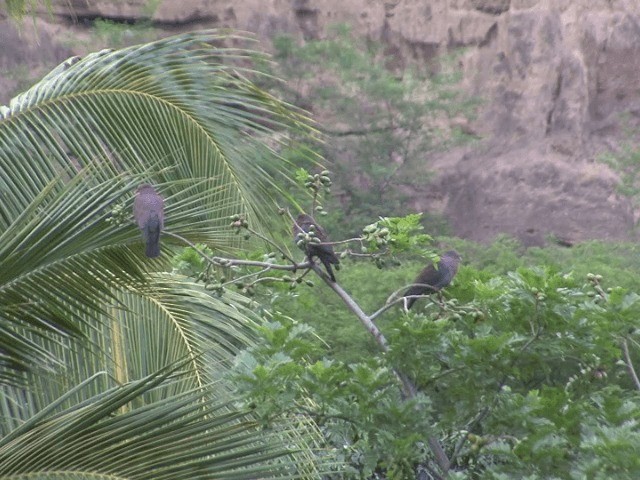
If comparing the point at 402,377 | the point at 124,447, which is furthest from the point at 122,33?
the point at 124,447

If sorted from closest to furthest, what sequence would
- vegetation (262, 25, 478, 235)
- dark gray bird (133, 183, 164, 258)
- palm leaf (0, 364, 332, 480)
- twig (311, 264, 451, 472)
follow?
palm leaf (0, 364, 332, 480)
twig (311, 264, 451, 472)
dark gray bird (133, 183, 164, 258)
vegetation (262, 25, 478, 235)

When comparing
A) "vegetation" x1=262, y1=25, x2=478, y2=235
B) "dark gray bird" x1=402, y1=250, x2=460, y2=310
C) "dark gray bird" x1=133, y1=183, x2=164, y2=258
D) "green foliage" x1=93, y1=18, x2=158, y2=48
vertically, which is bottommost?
"vegetation" x1=262, y1=25, x2=478, y2=235

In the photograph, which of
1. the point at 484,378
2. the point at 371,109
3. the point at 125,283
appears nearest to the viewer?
the point at 484,378

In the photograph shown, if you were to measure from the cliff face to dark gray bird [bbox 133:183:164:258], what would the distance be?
62.3ft

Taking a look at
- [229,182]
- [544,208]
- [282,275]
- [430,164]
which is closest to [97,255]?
[282,275]

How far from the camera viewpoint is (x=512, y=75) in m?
24.3

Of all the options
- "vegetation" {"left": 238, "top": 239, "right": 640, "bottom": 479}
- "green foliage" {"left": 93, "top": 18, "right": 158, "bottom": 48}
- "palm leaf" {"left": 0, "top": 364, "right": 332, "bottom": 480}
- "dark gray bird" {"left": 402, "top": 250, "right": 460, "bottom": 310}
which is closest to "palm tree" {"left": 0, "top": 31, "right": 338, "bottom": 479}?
"palm leaf" {"left": 0, "top": 364, "right": 332, "bottom": 480}

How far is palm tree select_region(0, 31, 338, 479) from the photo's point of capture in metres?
3.14

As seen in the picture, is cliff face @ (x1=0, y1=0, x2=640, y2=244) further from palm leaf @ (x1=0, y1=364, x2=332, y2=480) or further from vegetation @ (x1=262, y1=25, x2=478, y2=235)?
palm leaf @ (x1=0, y1=364, x2=332, y2=480)

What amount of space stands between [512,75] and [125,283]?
20841 mm

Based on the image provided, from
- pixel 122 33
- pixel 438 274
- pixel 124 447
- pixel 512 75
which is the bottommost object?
pixel 512 75

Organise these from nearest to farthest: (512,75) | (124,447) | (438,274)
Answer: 1. (124,447)
2. (438,274)
3. (512,75)

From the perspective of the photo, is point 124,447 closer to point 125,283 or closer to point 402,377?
point 402,377

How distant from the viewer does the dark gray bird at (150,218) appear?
3.96 meters
